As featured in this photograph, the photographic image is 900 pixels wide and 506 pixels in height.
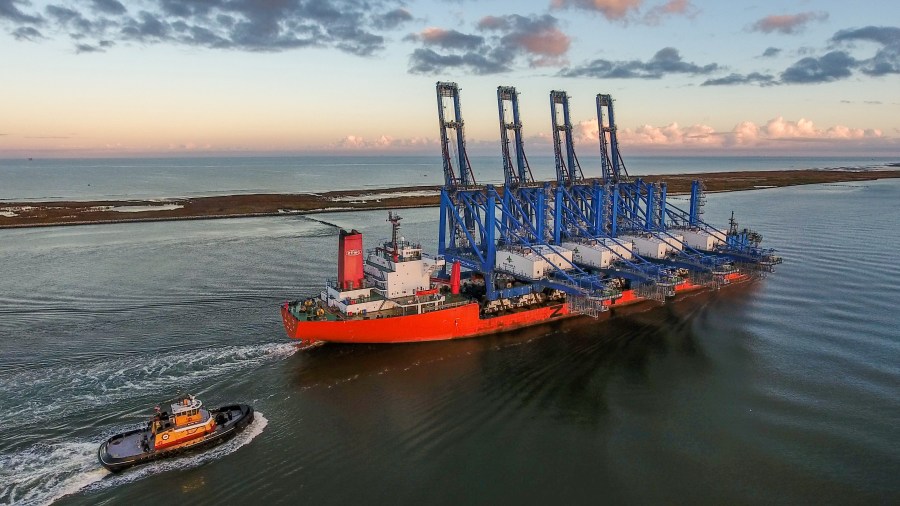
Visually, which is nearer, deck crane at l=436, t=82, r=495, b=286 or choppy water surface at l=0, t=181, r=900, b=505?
choppy water surface at l=0, t=181, r=900, b=505

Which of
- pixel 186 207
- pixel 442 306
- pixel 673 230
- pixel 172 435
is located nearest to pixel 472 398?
pixel 442 306

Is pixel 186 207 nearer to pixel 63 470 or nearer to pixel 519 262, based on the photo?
pixel 519 262

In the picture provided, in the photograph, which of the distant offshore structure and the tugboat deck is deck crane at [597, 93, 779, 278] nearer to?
the distant offshore structure

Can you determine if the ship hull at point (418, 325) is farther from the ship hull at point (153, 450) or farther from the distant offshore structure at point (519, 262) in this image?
the ship hull at point (153, 450)

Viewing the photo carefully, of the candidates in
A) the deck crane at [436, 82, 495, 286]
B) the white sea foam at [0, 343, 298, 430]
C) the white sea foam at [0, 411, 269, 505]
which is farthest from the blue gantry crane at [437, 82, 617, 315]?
the white sea foam at [0, 411, 269, 505]

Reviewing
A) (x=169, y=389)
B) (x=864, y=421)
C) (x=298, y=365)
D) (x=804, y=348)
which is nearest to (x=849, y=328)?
(x=804, y=348)

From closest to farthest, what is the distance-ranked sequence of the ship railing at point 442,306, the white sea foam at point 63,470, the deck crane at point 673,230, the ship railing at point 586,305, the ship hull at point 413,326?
the white sea foam at point 63,470 < the ship hull at point 413,326 < the ship railing at point 442,306 < the ship railing at point 586,305 < the deck crane at point 673,230

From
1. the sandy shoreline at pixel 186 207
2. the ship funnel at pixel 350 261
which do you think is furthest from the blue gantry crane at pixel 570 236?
the sandy shoreline at pixel 186 207
